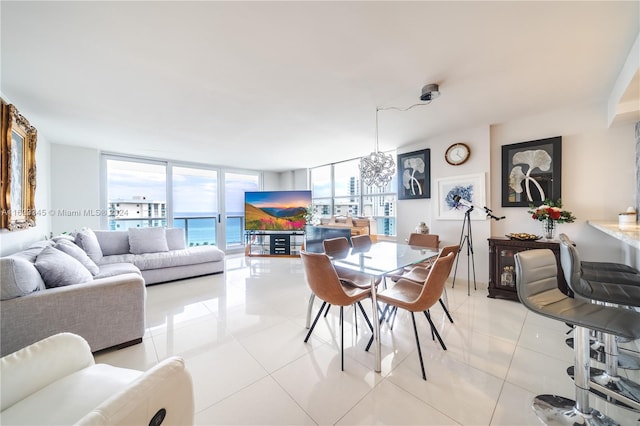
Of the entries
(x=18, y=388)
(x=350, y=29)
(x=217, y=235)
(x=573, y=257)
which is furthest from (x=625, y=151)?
(x=217, y=235)

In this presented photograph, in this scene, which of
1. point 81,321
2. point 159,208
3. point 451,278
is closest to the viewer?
point 81,321

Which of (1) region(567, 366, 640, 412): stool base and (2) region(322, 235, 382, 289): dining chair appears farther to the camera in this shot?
(2) region(322, 235, 382, 289): dining chair

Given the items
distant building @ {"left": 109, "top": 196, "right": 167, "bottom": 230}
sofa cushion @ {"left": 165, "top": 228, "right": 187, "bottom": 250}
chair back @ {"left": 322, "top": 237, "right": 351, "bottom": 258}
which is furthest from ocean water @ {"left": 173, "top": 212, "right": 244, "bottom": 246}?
chair back @ {"left": 322, "top": 237, "right": 351, "bottom": 258}

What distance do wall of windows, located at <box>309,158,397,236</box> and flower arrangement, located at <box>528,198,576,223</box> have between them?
2.37 m

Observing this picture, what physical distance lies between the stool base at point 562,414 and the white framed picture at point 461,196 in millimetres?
2397

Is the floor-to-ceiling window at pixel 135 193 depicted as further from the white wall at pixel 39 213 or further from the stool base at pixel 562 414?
the stool base at pixel 562 414

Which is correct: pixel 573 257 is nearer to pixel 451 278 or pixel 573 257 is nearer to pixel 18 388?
pixel 451 278

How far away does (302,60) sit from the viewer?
5.94 feet

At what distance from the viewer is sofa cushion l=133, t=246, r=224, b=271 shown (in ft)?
11.8

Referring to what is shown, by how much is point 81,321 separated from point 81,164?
3793 mm

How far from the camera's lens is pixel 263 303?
2.93 m

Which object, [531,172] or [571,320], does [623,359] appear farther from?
[531,172]

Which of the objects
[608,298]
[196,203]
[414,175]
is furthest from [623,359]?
[196,203]

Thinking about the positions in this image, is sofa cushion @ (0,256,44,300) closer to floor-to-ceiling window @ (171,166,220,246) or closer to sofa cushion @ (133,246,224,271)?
sofa cushion @ (133,246,224,271)
